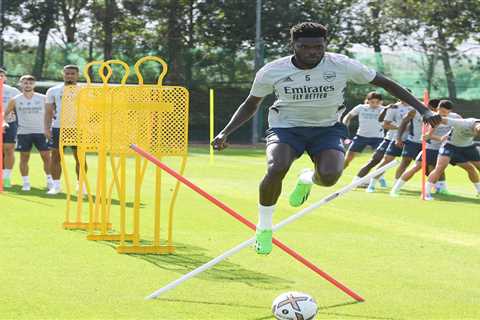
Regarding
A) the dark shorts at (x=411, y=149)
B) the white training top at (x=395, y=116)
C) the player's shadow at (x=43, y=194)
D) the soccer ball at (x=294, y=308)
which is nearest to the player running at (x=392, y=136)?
the white training top at (x=395, y=116)

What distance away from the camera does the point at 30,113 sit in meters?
16.9

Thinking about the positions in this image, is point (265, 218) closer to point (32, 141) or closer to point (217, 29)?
point (32, 141)

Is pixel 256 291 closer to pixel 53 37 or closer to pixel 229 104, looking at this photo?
pixel 229 104

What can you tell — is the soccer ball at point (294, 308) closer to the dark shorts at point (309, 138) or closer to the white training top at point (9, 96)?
the dark shorts at point (309, 138)

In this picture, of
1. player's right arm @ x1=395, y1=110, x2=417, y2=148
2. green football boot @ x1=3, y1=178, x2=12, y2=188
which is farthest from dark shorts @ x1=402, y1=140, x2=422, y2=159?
green football boot @ x1=3, y1=178, x2=12, y2=188

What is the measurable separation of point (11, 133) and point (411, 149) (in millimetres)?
7500

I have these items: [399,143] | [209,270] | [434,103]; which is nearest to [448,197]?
[399,143]

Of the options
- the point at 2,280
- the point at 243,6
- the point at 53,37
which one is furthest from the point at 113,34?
the point at 2,280

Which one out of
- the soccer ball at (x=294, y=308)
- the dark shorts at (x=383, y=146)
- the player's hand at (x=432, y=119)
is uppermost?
the player's hand at (x=432, y=119)

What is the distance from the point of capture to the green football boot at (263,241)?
7.62m

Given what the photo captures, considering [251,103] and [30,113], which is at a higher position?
[251,103]

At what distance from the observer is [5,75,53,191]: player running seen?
659 inches

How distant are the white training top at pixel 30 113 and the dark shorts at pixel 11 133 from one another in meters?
0.38

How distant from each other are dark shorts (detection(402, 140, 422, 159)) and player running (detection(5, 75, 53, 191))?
6.73 metres
